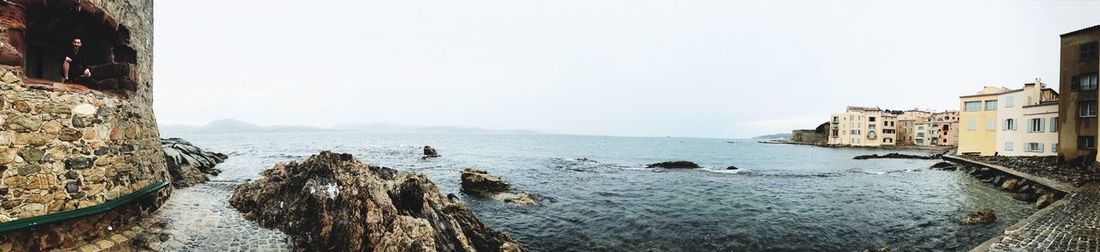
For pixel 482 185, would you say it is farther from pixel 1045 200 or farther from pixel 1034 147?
pixel 1034 147

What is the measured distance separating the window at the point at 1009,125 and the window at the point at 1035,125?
217cm

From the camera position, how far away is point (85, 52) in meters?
10.4

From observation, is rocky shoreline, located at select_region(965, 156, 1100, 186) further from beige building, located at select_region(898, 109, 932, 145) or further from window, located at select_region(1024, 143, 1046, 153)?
beige building, located at select_region(898, 109, 932, 145)

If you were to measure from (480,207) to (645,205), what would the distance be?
8.49m

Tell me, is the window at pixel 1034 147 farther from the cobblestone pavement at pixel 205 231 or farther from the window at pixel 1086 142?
the cobblestone pavement at pixel 205 231

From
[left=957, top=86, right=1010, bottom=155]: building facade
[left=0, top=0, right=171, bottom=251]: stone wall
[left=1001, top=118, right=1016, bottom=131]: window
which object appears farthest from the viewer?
[left=957, top=86, right=1010, bottom=155]: building facade

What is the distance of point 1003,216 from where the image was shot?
1862 cm

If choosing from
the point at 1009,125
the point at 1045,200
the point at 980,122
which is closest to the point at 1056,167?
the point at 1009,125

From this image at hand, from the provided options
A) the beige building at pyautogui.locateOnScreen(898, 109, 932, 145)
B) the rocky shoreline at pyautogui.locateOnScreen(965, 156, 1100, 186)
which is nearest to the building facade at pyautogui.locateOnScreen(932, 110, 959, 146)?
the beige building at pyautogui.locateOnScreen(898, 109, 932, 145)

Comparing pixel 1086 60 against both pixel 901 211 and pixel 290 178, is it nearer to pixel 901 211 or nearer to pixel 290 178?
pixel 901 211

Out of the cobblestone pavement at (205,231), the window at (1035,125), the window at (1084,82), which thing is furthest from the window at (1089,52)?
the cobblestone pavement at (205,231)

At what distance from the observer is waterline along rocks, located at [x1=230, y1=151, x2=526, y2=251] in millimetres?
9570

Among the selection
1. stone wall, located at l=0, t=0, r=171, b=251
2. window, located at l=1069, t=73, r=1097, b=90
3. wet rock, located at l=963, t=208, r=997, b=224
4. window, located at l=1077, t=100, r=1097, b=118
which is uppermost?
window, located at l=1069, t=73, r=1097, b=90

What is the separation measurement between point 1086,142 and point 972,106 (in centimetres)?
1816
